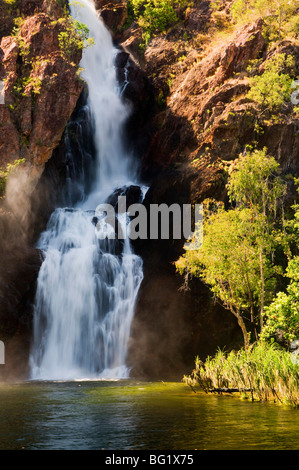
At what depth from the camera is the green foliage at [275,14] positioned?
3972 cm

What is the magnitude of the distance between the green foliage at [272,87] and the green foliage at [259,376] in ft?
69.4

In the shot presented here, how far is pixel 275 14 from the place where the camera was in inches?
1628

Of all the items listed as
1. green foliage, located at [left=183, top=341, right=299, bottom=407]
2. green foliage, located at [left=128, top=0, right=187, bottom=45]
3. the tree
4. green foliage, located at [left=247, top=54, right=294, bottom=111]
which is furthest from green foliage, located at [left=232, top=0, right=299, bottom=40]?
green foliage, located at [left=183, top=341, right=299, bottom=407]

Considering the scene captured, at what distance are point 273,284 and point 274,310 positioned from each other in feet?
21.1

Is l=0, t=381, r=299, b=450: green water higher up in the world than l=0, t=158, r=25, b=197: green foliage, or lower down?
lower down

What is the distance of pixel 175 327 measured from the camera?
3089 cm

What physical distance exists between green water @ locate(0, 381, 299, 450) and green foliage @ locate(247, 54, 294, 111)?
23811 millimetres

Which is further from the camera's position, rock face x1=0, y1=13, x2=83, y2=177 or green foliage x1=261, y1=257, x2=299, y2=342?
rock face x1=0, y1=13, x2=83, y2=177

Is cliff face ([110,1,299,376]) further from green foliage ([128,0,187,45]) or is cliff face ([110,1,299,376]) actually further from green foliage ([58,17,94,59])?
green foliage ([58,17,94,59])

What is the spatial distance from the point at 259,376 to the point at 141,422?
18.3 ft

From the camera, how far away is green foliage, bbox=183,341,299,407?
50.0 ft

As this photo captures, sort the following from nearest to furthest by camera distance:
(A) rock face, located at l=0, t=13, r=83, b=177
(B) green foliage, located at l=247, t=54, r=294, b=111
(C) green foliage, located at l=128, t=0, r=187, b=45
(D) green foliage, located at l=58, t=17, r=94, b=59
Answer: (B) green foliage, located at l=247, t=54, r=294, b=111
(A) rock face, located at l=0, t=13, r=83, b=177
(D) green foliage, located at l=58, t=17, r=94, b=59
(C) green foliage, located at l=128, t=0, r=187, b=45

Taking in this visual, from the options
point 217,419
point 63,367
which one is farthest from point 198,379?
point 63,367

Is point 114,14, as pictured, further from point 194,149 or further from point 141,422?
point 141,422
